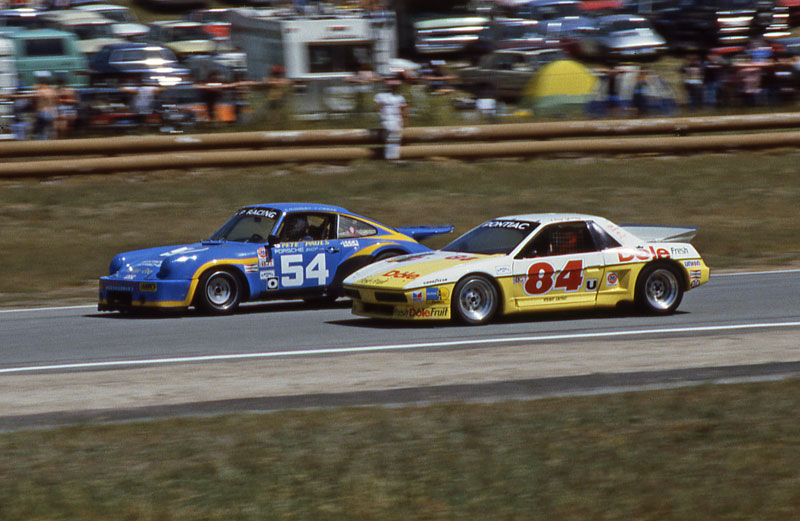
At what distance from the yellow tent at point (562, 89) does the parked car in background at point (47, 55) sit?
382 inches

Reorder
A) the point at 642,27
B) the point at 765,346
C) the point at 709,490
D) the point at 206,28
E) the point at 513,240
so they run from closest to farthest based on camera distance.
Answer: the point at 709,490, the point at 765,346, the point at 513,240, the point at 642,27, the point at 206,28

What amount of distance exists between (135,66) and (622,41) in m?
12.6

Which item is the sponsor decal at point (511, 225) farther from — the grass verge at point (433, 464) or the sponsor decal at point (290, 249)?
the grass verge at point (433, 464)

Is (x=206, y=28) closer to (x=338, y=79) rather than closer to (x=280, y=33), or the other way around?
(x=280, y=33)

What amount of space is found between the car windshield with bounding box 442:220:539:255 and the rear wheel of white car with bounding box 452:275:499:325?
0.41m

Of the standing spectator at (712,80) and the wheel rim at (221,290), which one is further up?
the standing spectator at (712,80)

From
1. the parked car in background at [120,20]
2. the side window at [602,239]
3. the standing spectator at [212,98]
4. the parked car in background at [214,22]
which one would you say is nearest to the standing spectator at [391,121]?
the standing spectator at [212,98]

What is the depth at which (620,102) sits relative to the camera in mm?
21203

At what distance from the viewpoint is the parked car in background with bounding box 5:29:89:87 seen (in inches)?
924

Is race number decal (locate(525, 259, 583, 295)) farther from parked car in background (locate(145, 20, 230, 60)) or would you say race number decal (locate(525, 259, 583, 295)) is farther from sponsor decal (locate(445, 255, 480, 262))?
parked car in background (locate(145, 20, 230, 60))

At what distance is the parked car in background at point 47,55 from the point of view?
924 inches

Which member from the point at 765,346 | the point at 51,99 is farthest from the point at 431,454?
the point at 51,99

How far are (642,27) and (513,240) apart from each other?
63.1 ft

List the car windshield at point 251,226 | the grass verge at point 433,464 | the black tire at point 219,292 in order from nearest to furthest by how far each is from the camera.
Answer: the grass verge at point 433,464 < the black tire at point 219,292 < the car windshield at point 251,226
